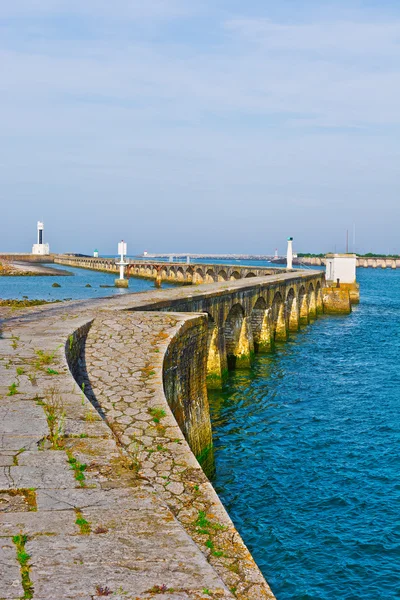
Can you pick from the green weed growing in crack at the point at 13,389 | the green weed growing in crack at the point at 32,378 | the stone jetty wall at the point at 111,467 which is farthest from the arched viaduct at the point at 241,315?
the green weed growing in crack at the point at 13,389

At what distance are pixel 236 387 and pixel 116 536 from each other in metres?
19.3

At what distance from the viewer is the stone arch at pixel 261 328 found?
3238cm

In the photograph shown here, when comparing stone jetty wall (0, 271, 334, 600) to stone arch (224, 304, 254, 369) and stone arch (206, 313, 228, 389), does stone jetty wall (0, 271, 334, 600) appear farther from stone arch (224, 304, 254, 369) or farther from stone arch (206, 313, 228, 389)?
stone arch (224, 304, 254, 369)

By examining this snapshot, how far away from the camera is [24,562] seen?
412cm

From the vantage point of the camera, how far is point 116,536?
15.0ft

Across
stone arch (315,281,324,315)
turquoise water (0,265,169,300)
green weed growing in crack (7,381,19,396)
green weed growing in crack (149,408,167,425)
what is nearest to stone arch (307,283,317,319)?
stone arch (315,281,324,315)

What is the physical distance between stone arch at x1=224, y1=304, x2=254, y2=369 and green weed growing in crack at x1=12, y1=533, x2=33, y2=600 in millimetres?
22631

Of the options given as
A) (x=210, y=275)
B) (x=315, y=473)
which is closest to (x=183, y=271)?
(x=210, y=275)

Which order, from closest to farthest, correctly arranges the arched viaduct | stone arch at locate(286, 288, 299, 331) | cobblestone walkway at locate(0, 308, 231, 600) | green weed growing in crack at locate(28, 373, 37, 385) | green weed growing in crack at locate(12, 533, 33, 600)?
green weed growing in crack at locate(12, 533, 33, 600) < cobblestone walkway at locate(0, 308, 231, 600) < green weed growing in crack at locate(28, 373, 37, 385) < the arched viaduct < stone arch at locate(286, 288, 299, 331)

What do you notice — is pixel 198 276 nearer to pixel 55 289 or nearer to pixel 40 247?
pixel 55 289

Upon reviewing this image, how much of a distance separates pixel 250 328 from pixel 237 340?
1.08 metres

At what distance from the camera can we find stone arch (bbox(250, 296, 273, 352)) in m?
32.4

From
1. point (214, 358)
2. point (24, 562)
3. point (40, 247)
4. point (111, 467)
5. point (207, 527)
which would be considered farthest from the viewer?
point (40, 247)

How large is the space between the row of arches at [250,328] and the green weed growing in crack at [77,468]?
52.3 ft
